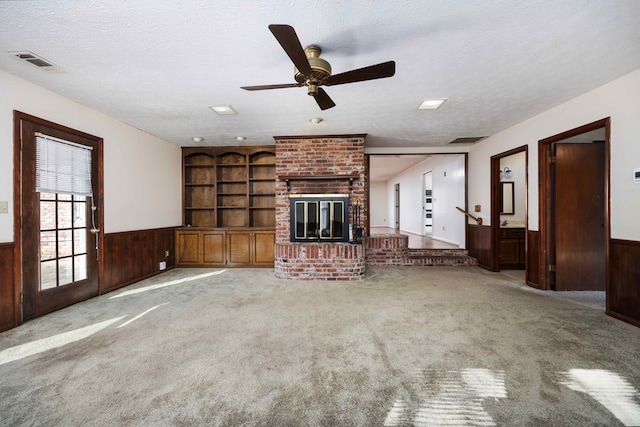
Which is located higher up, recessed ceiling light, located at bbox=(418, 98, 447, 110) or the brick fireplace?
recessed ceiling light, located at bbox=(418, 98, 447, 110)

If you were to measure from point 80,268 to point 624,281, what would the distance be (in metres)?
6.21

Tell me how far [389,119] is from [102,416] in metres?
4.21

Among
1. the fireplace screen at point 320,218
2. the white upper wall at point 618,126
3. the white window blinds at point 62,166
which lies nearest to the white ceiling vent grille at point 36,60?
the white window blinds at point 62,166

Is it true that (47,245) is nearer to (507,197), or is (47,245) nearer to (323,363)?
(323,363)

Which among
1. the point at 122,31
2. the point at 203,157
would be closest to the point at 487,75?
the point at 122,31

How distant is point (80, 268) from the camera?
3381mm

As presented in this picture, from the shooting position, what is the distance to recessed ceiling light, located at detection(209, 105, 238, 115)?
346cm

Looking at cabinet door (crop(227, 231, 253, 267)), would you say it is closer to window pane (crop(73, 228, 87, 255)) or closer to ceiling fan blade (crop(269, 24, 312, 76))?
window pane (crop(73, 228, 87, 255))

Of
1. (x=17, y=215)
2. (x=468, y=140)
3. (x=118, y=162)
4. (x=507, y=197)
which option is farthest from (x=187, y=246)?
(x=507, y=197)

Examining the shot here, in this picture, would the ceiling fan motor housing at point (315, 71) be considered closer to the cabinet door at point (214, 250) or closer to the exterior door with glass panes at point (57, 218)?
the exterior door with glass panes at point (57, 218)

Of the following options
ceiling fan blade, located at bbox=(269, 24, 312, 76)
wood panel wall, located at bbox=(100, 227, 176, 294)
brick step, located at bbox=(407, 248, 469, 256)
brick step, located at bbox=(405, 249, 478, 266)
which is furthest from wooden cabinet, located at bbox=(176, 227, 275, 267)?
ceiling fan blade, located at bbox=(269, 24, 312, 76)

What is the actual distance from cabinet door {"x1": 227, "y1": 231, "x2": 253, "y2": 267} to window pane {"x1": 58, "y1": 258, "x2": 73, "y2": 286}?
7.93 ft

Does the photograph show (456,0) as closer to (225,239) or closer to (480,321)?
(480,321)

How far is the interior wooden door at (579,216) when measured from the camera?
375 centimetres
